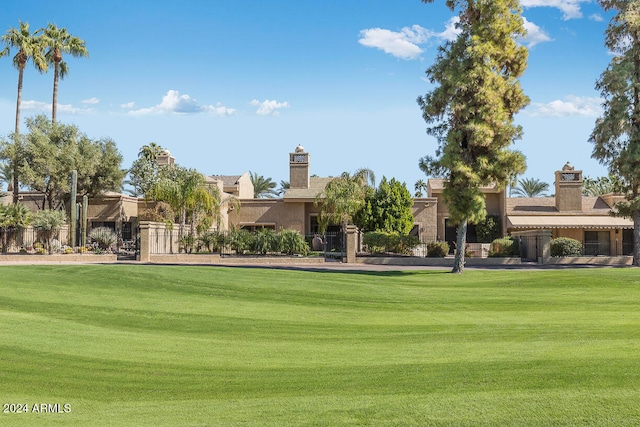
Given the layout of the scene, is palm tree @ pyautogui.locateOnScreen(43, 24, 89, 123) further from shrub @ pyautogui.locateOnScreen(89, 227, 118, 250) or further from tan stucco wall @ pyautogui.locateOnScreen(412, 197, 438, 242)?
tan stucco wall @ pyautogui.locateOnScreen(412, 197, 438, 242)

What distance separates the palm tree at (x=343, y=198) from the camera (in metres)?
42.7

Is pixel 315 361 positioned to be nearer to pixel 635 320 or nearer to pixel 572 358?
pixel 572 358

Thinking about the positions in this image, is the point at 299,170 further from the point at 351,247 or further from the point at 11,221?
the point at 11,221

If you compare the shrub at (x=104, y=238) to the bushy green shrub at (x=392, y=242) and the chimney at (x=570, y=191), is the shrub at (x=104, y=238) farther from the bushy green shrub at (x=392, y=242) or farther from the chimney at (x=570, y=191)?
the chimney at (x=570, y=191)

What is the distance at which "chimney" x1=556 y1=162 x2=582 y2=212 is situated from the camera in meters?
49.9

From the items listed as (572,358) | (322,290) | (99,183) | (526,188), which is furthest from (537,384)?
(526,188)

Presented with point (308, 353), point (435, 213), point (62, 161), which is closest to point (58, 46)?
point (62, 161)

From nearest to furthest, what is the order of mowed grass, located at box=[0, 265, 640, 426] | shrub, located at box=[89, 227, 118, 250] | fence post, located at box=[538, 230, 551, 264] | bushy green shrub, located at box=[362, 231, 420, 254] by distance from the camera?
mowed grass, located at box=[0, 265, 640, 426] < fence post, located at box=[538, 230, 551, 264] < bushy green shrub, located at box=[362, 231, 420, 254] < shrub, located at box=[89, 227, 118, 250]

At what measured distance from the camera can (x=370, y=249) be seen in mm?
39125

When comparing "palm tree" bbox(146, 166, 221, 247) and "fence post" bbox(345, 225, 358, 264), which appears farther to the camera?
"palm tree" bbox(146, 166, 221, 247)

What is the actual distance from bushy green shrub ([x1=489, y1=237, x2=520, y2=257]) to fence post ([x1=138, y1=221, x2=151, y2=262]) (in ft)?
63.8

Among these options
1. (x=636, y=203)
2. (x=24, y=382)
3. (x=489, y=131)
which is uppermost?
(x=489, y=131)

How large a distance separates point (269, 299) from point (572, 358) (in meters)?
10.3

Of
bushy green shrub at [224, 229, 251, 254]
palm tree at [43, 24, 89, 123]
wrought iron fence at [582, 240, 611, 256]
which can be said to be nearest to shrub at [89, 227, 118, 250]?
bushy green shrub at [224, 229, 251, 254]
